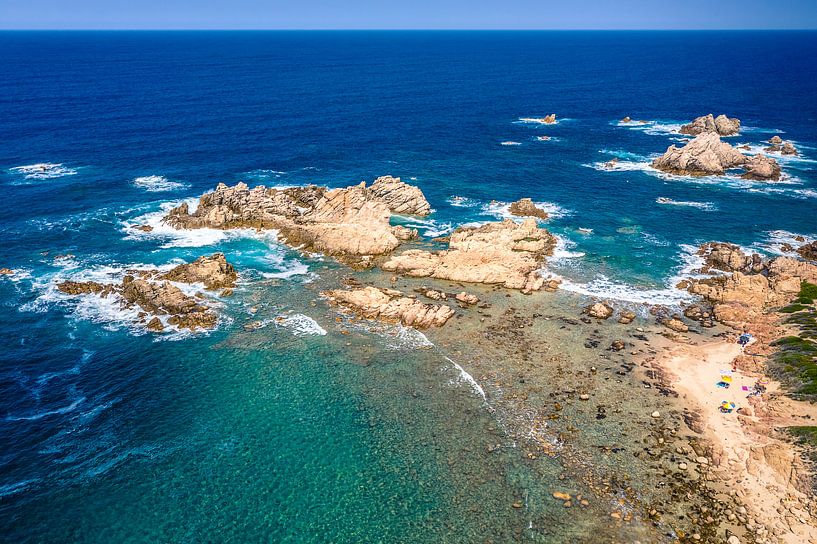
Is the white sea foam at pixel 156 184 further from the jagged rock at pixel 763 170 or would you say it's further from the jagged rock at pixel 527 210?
the jagged rock at pixel 763 170

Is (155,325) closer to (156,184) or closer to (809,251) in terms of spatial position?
(156,184)

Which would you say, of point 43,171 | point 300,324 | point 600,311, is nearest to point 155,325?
point 300,324

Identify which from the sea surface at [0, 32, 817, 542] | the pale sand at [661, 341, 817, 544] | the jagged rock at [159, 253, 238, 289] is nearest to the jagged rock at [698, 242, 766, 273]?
the sea surface at [0, 32, 817, 542]

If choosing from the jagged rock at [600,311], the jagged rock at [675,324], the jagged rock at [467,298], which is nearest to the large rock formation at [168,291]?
the jagged rock at [467,298]

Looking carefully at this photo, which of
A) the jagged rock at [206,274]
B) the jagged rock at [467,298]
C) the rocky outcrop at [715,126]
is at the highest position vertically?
the rocky outcrop at [715,126]

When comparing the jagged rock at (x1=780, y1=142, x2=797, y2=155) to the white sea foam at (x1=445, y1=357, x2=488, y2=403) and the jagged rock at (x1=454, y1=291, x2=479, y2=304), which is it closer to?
the jagged rock at (x1=454, y1=291, x2=479, y2=304)

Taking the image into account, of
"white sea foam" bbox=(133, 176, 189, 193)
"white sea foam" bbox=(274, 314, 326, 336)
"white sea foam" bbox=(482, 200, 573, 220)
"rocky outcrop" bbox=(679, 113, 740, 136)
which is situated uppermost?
"rocky outcrop" bbox=(679, 113, 740, 136)
